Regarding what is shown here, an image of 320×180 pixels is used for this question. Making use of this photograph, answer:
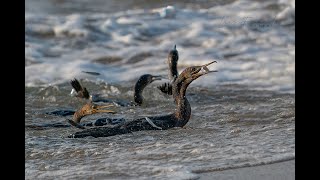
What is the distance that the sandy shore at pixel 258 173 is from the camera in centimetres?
426

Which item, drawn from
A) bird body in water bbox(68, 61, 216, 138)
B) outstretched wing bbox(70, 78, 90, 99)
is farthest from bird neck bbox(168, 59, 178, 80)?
outstretched wing bbox(70, 78, 90, 99)

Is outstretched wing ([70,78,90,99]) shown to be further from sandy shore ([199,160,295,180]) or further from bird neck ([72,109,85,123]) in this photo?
sandy shore ([199,160,295,180])

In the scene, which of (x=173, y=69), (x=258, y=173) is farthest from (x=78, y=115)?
(x=258, y=173)

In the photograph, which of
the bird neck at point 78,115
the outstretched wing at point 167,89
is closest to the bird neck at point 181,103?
the outstretched wing at point 167,89

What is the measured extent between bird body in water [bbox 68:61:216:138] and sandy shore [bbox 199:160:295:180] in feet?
3.54

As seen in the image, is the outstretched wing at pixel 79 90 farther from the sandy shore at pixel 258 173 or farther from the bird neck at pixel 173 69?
the sandy shore at pixel 258 173

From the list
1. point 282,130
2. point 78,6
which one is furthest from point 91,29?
point 282,130

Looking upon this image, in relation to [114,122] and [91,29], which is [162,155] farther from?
[91,29]

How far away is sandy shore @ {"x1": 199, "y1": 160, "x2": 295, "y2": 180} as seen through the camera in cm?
426

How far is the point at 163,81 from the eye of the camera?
7.69m

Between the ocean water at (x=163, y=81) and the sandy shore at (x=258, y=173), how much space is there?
0.06 metres

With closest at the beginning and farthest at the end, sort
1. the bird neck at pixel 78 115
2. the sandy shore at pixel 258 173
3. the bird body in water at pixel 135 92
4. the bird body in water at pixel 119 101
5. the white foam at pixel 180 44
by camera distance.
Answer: the sandy shore at pixel 258 173, the bird neck at pixel 78 115, the bird body in water at pixel 119 101, the bird body in water at pixel 135 92, the white foam at pixel 180 44

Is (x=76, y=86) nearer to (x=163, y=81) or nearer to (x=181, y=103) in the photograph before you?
(x=163, y=81)
